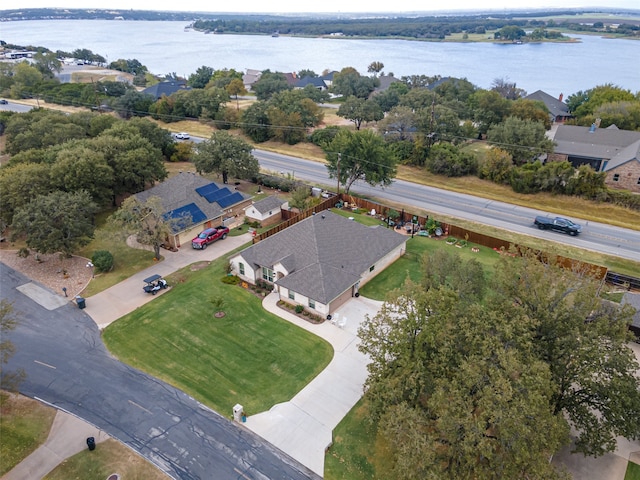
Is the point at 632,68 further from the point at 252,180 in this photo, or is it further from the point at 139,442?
the point at 139,442

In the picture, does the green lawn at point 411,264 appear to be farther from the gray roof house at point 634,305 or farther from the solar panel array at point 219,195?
the solar panel array at point 219,195

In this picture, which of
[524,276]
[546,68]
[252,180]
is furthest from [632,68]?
[524,276]

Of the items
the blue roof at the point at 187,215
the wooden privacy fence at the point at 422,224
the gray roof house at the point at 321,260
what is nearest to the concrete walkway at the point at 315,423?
the gray roof house at the point at 321,260

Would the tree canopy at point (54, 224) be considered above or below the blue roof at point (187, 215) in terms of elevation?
above

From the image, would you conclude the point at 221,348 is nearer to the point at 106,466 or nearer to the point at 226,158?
the point at 106,466

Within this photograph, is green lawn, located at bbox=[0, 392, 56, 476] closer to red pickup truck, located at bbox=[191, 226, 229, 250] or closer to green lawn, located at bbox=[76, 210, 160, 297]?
green lawn, located at bbox=[76, 210, 160, 297]

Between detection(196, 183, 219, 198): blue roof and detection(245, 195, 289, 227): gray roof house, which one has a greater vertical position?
detection(196, 183, 219, 198): blue roof

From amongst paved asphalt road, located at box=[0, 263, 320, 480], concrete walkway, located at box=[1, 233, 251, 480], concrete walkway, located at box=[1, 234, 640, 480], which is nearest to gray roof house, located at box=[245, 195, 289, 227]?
concrete walkway, located at box=[1, 233, 251, 480]
